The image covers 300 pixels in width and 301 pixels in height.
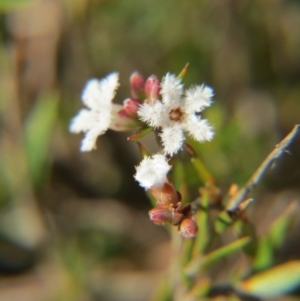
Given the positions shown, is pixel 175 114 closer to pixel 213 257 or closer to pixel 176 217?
pixel 176 217

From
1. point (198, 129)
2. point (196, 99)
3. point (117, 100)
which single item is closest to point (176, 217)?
point (198, 129)

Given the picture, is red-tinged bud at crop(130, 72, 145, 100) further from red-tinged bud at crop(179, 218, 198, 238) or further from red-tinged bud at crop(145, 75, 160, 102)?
red-tinged bud at crop(179, 218, 198, 238)

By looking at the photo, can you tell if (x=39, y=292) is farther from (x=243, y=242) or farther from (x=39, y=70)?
(x=243, y=242)

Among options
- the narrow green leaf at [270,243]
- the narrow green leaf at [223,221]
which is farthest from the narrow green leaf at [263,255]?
the narrow green leaf at [223,221]

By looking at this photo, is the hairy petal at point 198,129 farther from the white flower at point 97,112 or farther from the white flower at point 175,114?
the white flower at point 97,112

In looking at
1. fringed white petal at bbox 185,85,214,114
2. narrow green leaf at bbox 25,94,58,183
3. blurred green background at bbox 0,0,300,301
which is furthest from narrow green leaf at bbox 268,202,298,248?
narrow green leaf at bbox 25,94,58,183

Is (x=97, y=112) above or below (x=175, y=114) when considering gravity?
above

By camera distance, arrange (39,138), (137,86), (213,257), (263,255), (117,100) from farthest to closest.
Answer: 1. (117,100)
2. (39,138)
3. (263,255)
4. (213,257)
5. (137,86)
